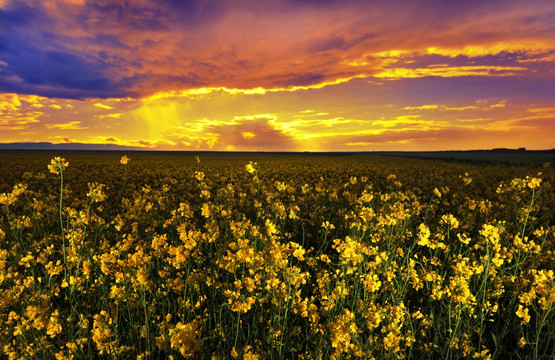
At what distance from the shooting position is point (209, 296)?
402 cm

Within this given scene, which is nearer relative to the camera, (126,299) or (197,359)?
(197,359)

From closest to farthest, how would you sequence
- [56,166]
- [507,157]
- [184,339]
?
[184,339], [56,166], [507,157]

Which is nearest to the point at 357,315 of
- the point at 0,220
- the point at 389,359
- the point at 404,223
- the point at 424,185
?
the point at 389,359

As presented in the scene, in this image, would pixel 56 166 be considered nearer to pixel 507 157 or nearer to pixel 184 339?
pixel 184 339

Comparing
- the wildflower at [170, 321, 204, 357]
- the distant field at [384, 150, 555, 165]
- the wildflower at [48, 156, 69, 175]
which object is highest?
the distant field at [384, 150, 555, 165]

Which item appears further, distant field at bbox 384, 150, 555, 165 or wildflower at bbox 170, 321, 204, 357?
distant field at bbox 384, 150, 555, 165

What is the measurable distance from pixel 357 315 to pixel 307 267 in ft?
5.22

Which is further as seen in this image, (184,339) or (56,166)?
(56,166)

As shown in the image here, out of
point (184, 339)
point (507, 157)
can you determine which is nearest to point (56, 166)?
point (184, 339)

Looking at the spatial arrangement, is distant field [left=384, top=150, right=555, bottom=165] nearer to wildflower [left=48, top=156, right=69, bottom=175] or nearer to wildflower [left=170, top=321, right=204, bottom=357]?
wildflower [left=170, top=321, right=204, bottom=357]

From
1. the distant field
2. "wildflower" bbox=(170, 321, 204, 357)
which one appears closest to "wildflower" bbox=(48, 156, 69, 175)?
"wildflower" bbox=(170, 321, 204, 357)

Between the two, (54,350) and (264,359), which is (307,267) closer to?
(264,359)

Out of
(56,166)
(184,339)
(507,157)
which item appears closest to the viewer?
(184,339)

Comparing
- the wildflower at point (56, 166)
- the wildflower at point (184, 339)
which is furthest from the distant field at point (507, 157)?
the wildflower at point (56, 166)
